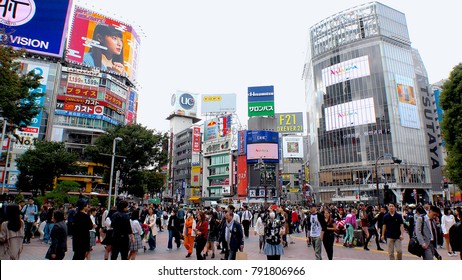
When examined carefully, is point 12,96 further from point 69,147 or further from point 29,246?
point 69,147

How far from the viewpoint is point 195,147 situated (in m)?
80.2

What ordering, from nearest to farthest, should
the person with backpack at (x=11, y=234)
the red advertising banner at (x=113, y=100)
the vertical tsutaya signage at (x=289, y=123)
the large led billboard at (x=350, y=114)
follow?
the person with backpack at (x=11, y=234) < the red advertising banner at (x=113, y=100) < the large led billboard at (x=350, y=114) < the vertical tsutaya signage at (x=289, y=123)

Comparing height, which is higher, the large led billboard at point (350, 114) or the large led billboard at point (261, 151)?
the large led billboard at point (350, 114)

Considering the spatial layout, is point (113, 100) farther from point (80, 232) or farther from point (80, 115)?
point (80, 232)

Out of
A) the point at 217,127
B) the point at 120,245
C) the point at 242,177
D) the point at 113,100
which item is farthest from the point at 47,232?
the point at 217,127

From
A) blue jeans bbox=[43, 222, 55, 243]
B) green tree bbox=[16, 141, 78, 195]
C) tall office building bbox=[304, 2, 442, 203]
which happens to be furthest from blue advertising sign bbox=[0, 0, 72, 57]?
tall office building bbox=[304, 2, 442, 203]

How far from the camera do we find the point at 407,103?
60.0 m

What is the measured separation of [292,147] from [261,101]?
1550 cm

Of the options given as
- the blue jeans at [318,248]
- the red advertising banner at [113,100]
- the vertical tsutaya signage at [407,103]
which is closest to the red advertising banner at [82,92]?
the red advertising banner at [113,100]

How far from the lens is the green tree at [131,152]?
3412 cm

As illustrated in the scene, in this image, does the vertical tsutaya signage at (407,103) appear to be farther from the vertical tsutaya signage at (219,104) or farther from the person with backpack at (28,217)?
the person with backpack at (28,217)

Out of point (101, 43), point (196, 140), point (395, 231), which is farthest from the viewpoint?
point (196, 140)

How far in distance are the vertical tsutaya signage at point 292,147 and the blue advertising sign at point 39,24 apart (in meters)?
56.5

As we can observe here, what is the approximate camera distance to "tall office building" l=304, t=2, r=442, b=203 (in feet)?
189
